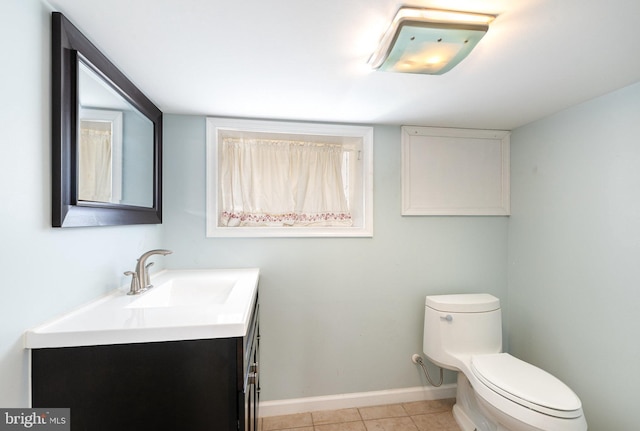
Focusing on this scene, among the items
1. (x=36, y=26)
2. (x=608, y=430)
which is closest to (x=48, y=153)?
(x=36, y=26)

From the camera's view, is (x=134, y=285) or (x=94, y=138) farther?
(x=134, y=285)

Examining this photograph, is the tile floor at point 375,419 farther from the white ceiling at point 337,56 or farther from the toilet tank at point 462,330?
the white ceiling at point 337,56

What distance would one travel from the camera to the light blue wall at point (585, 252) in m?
1.42

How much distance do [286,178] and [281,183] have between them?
5 cm

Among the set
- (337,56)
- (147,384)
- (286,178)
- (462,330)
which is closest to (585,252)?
(462,330)

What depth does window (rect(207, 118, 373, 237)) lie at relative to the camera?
191 cm

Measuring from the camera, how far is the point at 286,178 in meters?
2.00

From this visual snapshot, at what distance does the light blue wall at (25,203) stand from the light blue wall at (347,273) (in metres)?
0.91

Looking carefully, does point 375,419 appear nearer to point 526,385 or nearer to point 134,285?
point 526,385

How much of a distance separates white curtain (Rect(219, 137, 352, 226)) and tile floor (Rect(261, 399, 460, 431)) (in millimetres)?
1314

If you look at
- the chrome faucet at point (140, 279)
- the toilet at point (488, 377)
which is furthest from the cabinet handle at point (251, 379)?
the toilet at point (488, 377)

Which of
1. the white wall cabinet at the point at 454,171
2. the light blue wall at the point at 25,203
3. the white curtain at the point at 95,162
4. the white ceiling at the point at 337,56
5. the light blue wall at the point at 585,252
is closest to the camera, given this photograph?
the light blue wall at the point at 25,203

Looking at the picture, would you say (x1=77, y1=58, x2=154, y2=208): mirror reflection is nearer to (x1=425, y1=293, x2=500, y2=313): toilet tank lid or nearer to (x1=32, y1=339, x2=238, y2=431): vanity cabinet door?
(x1=32, y1=339, x2=238, y2=431): vanity cabinet door

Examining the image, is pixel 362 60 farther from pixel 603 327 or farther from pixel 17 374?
pixel 603 327
